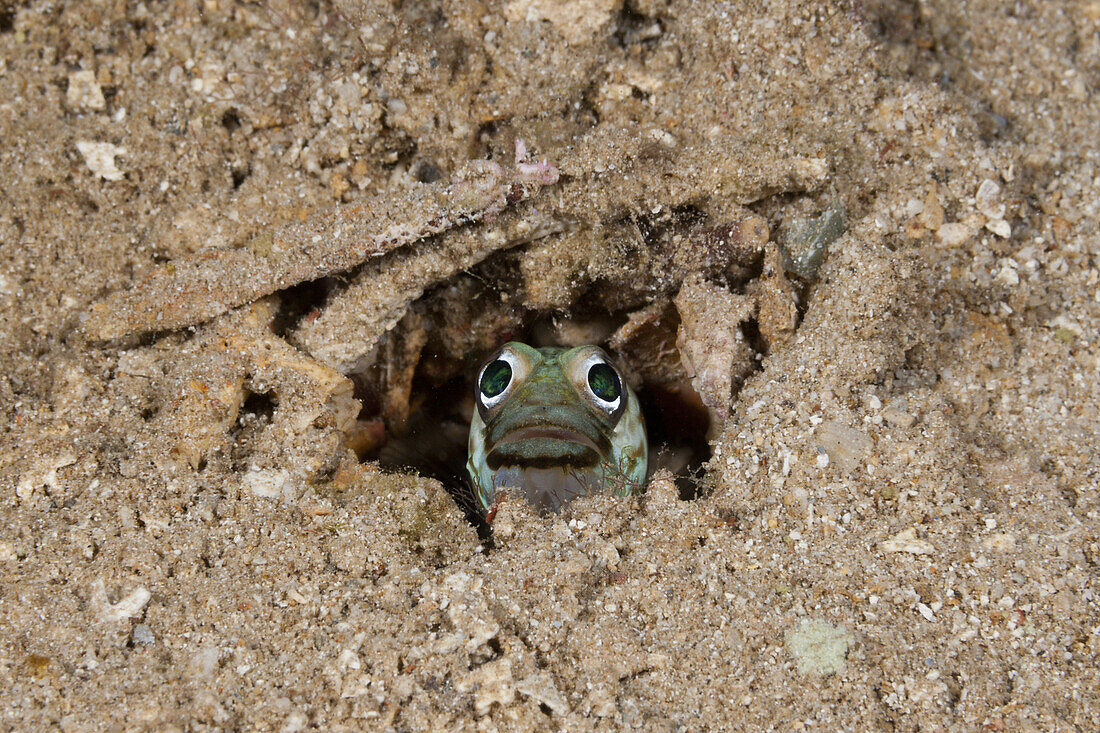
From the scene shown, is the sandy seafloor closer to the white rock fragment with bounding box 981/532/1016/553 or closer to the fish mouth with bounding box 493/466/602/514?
the white rock fragment with bounding box 981/532/1016/553

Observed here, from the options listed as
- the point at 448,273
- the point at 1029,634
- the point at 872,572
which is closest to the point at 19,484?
the point at 448,273

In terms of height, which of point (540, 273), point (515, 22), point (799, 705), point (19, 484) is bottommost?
point (799, 705)

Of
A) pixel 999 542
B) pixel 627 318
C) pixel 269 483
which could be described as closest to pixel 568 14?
pixel 627 318

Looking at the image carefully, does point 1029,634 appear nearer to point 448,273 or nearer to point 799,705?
point 799,705

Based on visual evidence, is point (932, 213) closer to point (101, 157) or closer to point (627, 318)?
point (627, 318)

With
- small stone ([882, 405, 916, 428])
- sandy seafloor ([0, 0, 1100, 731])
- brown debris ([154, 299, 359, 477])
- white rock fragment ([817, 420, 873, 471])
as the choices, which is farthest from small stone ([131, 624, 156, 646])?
small stone ([882, 405, 916, 428])

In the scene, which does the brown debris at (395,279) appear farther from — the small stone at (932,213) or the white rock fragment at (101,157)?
the small stone at (932,213)
